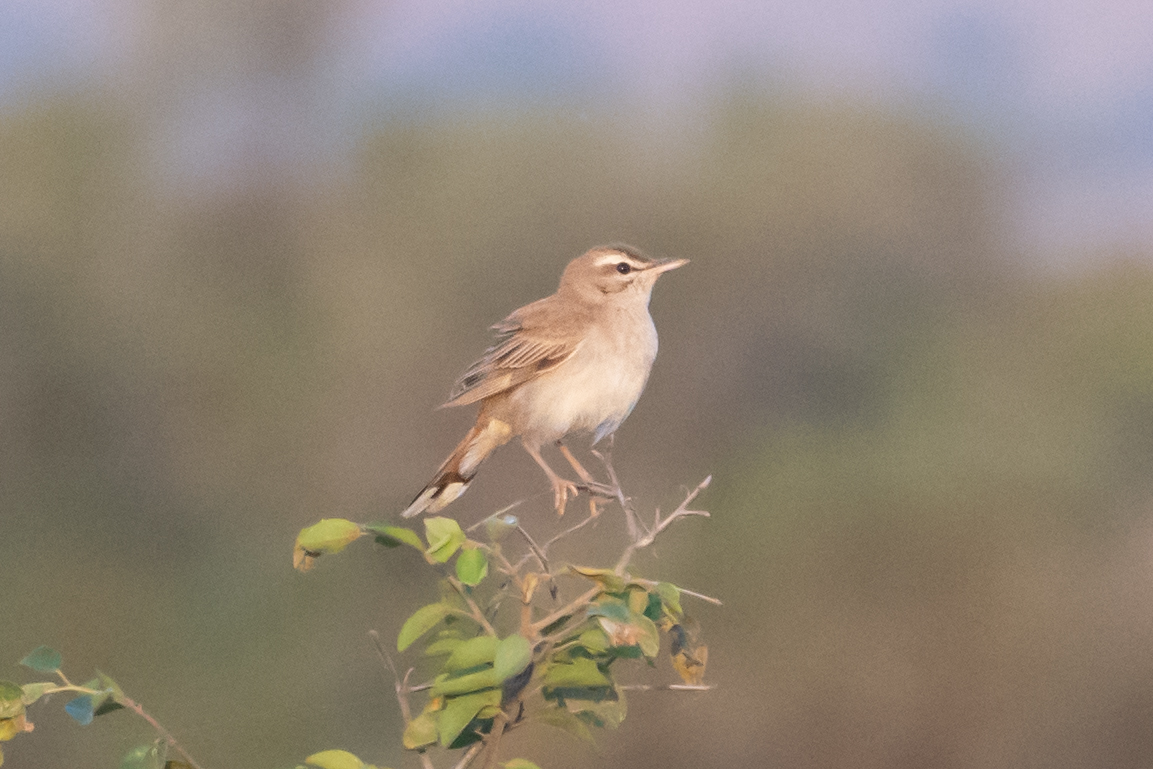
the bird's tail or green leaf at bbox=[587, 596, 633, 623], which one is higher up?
green leaf at bbox=[587, 596, 633, 623]

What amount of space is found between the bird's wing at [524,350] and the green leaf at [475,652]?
1625 millimetres

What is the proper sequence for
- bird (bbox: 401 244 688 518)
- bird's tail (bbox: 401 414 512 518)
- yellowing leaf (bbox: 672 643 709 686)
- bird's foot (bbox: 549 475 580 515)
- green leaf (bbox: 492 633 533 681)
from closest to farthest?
green leaf (bbox: 492 633 533 681), yellowing leaf (bbox: 672 643 709 686), bird's tail (bbox: 401 414 512 518), bird's foot (bbox: 549 475 580 515), bird (bbox: 401 244 688 518)

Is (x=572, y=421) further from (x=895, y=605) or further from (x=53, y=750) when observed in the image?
(x=895, y=605)

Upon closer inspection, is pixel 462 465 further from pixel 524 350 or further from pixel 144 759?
pixel 144 759

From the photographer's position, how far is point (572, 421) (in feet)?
11.5

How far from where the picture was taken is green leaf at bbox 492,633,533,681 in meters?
1.54

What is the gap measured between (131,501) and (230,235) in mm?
3787

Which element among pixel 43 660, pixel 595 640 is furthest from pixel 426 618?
pixel 43 660

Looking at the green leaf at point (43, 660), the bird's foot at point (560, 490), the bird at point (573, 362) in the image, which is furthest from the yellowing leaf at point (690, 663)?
the bird at point (573, 362)

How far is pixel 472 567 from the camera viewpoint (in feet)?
5.59

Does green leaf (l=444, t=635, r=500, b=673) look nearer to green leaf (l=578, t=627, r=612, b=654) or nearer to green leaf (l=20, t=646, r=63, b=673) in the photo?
green leaf (l=578, t=627, r=612, b=654)

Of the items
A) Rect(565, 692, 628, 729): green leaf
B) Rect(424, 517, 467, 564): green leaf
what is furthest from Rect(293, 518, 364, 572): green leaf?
Rect(565, 692, 628, 729): green leaf

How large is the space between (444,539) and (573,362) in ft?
5.96

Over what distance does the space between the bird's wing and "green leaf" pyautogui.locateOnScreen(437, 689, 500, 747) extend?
1.60 metres
